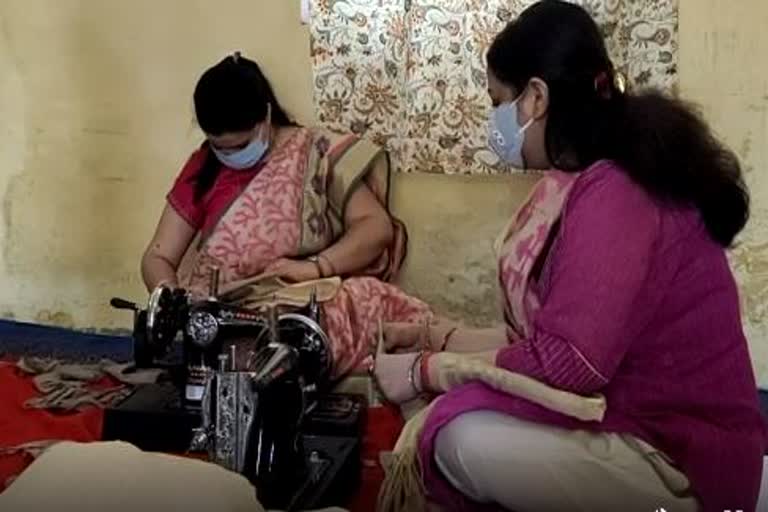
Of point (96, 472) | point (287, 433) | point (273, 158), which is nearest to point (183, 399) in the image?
point (287, 433)

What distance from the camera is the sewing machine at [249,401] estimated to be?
156 centimetres

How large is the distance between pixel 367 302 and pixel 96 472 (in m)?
1.77

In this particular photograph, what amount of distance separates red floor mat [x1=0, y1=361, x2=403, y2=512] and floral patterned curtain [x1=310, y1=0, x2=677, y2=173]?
95 cm

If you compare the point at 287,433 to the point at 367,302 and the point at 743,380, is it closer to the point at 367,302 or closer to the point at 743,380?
the point at 743,380

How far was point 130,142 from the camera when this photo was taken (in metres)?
3.49

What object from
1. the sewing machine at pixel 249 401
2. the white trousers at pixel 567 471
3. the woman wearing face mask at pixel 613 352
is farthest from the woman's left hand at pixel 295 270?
the white trousers at pixel 567 471

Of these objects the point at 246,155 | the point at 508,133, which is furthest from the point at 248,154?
the point at 508,133

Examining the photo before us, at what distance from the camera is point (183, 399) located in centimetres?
217

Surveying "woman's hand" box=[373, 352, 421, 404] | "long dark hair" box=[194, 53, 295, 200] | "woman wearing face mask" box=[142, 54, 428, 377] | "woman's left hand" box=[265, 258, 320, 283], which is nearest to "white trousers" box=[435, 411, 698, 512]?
"woman's hand" box=[373, 352, 421, 404]

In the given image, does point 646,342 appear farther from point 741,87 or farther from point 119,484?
point 741,87

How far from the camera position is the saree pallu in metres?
2.82

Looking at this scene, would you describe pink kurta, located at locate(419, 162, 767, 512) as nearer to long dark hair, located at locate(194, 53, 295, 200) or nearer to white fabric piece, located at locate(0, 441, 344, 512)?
white fabric piece, located at locate(0, 441, 344, 512)

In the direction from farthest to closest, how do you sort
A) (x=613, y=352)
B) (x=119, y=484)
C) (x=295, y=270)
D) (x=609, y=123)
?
(x=295, y=270)
(x=609, y=123)
(x=613, y=352)
(x=119, y=484)

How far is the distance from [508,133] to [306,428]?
0.69m
